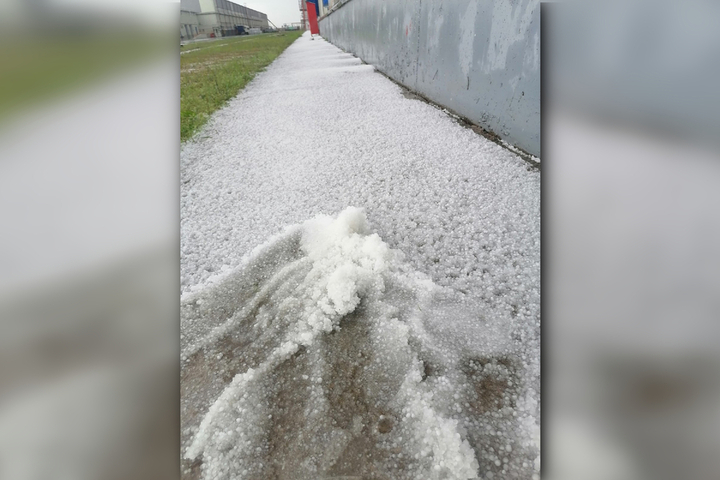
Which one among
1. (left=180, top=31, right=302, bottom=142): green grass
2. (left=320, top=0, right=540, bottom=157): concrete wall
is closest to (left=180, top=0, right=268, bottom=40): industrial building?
(left=180, top=31, right=302, bottom=142): green grass

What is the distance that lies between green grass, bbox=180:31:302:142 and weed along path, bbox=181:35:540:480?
4cm

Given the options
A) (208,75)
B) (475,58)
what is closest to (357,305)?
(208,75)

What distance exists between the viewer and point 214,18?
0.55 metres

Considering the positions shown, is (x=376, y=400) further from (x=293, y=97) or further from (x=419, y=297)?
(x=293, y=97)

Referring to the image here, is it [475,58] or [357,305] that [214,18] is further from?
[475,58]

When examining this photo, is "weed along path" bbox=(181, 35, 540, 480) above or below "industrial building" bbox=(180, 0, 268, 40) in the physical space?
below

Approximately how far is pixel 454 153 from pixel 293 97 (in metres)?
0.54

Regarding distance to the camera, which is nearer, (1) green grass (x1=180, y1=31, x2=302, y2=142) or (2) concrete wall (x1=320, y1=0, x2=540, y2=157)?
(1) green grass (x1=180, y1=31, x2=302, y2=142)

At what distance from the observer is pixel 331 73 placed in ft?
4.89

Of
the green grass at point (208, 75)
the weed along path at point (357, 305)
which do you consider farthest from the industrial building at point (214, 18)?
the weed along path at point (357, 305)

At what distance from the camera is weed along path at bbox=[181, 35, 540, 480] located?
411mm

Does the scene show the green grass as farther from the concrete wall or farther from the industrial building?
the concrete wall

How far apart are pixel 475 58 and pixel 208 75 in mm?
729
